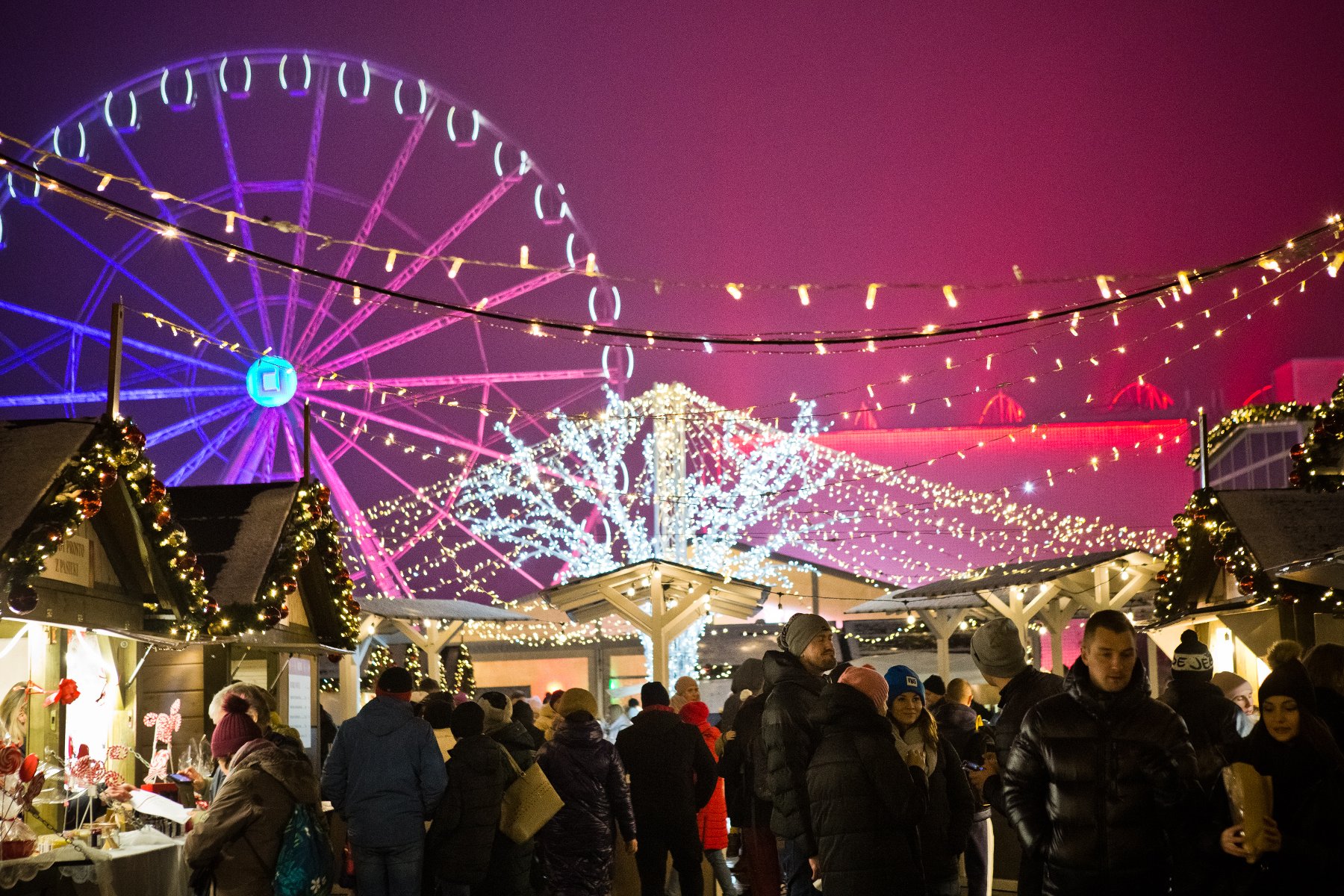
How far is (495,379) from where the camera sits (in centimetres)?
2186

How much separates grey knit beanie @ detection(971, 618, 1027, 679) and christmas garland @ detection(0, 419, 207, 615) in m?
4.99

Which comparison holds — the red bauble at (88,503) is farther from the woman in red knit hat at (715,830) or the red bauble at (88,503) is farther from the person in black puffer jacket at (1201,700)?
the person in black puffer jacket at (1201,700)

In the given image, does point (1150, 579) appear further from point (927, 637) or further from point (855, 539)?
point (855, 539)

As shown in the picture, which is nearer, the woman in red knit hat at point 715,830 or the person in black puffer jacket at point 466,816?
the person in black puffer jacket at point 466,816

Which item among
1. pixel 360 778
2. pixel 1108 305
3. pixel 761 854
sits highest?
pixel 1108 305

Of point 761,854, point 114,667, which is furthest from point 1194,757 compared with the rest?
point 114,667

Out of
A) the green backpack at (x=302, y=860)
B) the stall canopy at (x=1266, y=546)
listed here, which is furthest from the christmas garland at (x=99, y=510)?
the stall canopy at (x=1266, y=546)

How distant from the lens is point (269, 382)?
19000 mm

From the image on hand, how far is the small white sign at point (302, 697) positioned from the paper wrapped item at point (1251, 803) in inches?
448

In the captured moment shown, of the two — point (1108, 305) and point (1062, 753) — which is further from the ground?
point (1108, 305)

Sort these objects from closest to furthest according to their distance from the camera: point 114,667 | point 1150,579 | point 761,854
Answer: point 761,854, point 114,667, point 1150,579

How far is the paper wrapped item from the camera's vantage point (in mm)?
4730

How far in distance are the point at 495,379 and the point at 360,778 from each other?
14.5 metres

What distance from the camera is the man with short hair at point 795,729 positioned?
6.24 metres
